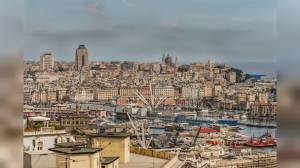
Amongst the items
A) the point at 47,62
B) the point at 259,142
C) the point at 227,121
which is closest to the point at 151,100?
the point at 227,121

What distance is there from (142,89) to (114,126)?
0.45 m

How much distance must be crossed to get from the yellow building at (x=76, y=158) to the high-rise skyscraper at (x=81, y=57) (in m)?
0.95

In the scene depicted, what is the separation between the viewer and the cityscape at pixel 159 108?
3.27m

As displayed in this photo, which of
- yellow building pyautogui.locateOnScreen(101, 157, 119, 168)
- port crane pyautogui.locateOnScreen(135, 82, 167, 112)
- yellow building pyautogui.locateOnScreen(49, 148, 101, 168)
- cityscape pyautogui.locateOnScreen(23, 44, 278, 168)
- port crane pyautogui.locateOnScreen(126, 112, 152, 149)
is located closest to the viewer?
yellow building pyautogui.locateOnScreen(49, 148, 101, 168)

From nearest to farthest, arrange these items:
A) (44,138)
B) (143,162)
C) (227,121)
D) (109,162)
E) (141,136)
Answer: (109,162)
(143,162)
(44,138)
(141,136)
(227,121)

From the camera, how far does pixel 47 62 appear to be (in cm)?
317

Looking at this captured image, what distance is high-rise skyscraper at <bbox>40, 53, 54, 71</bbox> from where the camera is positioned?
9.79 feet

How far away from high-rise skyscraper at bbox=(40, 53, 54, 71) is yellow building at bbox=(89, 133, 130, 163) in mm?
619

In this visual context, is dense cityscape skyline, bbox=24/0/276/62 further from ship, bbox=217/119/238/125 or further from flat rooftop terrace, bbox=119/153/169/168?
ship, bbox=217/119/238/125

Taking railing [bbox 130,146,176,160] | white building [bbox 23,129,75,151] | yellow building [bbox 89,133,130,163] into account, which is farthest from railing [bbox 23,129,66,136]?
railing [bbox 130,146,176,160]

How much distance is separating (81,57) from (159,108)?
126 cm

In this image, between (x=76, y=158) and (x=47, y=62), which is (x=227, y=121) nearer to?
(x=47, y=62)

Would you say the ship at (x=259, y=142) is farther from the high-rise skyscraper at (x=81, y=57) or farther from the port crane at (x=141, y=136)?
the high-rise skyscraper at (x=81, y=57)

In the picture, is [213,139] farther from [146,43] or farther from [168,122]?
[146,43]
